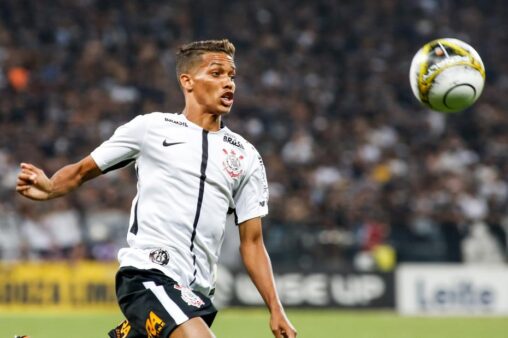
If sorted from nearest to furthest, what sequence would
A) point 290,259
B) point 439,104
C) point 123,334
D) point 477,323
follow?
point 123,334 < point 439,104 < point 477,323 < point 290,259

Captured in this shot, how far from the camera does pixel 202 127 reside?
578cm

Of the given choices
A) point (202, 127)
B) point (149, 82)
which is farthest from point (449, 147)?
point (202, 127)

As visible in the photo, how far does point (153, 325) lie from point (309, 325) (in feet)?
30.0

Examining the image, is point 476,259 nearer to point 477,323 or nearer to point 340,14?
point 477,323

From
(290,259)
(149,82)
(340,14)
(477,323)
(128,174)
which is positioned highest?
(340,14)

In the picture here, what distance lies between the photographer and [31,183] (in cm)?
528

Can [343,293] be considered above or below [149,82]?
below

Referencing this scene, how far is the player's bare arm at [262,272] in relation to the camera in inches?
213

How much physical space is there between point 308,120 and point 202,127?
1536cm

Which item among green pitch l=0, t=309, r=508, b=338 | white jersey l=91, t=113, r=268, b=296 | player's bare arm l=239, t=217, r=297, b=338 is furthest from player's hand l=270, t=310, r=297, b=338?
green pitch l=0, t=309, r=508, b=338

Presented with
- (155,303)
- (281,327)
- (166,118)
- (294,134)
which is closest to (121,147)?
(166,118)

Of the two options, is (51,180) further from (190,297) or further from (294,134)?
(294,134)

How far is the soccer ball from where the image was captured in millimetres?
7031

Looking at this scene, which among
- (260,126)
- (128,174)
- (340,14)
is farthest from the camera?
(340,14)
